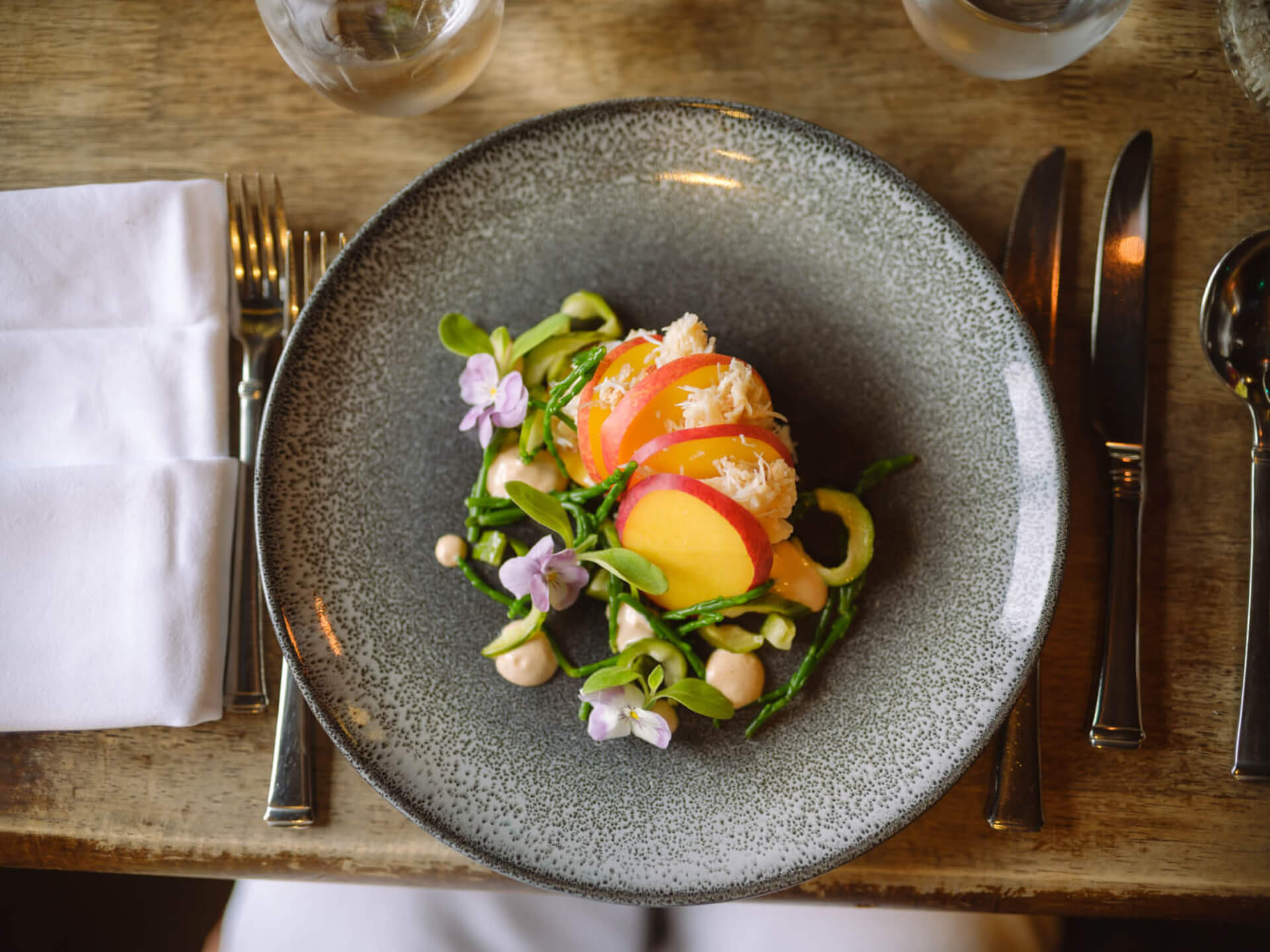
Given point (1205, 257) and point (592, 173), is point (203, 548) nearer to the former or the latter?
point (592, 173)

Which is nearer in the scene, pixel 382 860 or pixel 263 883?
pixel 382 860

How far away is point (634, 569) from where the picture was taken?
927mm

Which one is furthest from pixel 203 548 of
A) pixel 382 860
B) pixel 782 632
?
pixel 782 632

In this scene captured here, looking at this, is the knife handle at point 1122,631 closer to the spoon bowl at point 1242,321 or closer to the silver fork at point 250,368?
→ the spoon bowl at point 1242,321

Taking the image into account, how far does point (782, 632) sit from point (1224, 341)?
0.70 metres

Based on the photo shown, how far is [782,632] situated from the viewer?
3.29ft

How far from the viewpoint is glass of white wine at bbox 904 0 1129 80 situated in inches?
38.5

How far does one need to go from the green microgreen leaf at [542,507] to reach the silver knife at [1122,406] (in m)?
0.69

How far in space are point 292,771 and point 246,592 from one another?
24cm

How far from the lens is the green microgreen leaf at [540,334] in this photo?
103 centimetres

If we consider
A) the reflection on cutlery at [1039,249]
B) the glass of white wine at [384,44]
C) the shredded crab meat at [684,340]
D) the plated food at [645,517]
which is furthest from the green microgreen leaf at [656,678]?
the glass of white wine at [384,44]

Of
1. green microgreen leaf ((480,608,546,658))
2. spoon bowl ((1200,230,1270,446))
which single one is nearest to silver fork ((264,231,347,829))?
green microgreen leaf ((480,608,546,658))

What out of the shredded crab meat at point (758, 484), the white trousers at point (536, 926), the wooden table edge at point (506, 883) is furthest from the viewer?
the white trousers at point (536, 926)

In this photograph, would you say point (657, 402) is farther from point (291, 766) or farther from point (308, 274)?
point (291, 766)
